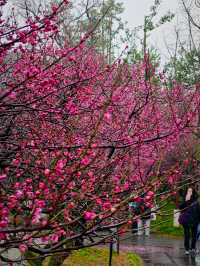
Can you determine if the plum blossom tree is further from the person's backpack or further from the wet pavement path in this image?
the person's backpack

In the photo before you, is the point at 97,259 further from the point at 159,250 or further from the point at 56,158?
the point at 56,158

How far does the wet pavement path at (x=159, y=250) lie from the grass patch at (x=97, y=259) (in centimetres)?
42

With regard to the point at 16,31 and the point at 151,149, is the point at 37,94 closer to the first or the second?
the point at 16,31

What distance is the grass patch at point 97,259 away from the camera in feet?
41.1

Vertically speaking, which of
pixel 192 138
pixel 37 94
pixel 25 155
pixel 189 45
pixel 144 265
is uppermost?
pixel 189 45

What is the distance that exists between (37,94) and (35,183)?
1349 mm

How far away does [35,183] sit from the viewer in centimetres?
642

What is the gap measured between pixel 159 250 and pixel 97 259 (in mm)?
3873

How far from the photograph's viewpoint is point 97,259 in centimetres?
1327

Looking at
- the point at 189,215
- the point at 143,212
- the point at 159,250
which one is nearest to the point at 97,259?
the point at 189,215

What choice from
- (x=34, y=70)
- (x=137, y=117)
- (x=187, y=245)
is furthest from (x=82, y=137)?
(x=187, y=245)

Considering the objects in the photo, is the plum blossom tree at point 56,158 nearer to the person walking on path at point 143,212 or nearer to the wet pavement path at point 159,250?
the person walking on path at point 143,212

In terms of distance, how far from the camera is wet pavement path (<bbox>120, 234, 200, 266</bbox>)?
14109mm

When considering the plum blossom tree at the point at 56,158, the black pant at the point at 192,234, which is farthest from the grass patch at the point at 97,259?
the plum blossom tree at the point at 56,158
